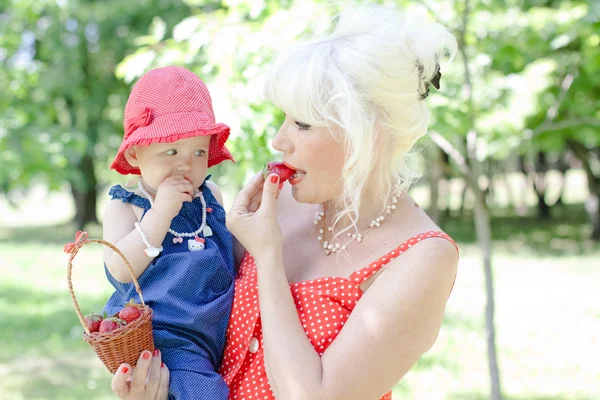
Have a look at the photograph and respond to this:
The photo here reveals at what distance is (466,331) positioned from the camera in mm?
8898

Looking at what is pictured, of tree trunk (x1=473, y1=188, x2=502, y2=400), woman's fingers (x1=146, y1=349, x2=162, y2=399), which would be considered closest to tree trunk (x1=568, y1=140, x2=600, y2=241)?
tree trunk (x1=473, y1=188, x2=502, y2=400)

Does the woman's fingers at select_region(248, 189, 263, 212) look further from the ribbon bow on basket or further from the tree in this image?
the tree

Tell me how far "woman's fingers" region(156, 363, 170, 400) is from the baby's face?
0.55 metres

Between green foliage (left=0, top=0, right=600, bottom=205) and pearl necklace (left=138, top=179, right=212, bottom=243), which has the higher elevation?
pearl necklace (left=138, top=179, right=212, bottom=243)

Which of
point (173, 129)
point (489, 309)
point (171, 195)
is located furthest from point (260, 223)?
point (489, 309)

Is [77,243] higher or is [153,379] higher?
[77,243]

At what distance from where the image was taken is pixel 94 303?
10.2m

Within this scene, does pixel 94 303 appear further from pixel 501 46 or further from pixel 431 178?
pixel 431 178

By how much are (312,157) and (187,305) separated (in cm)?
55

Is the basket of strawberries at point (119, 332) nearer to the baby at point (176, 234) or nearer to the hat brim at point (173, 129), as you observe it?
the baby at point (176, 234)

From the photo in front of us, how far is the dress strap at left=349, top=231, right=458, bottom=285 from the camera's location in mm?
2062

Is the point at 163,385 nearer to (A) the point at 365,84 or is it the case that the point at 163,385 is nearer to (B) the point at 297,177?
(B) the point at 297,177

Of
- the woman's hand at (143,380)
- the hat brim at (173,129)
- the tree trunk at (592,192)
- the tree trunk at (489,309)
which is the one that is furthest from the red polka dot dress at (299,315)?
the tree trunk at (592,192)

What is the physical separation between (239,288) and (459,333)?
7005 millimetres
